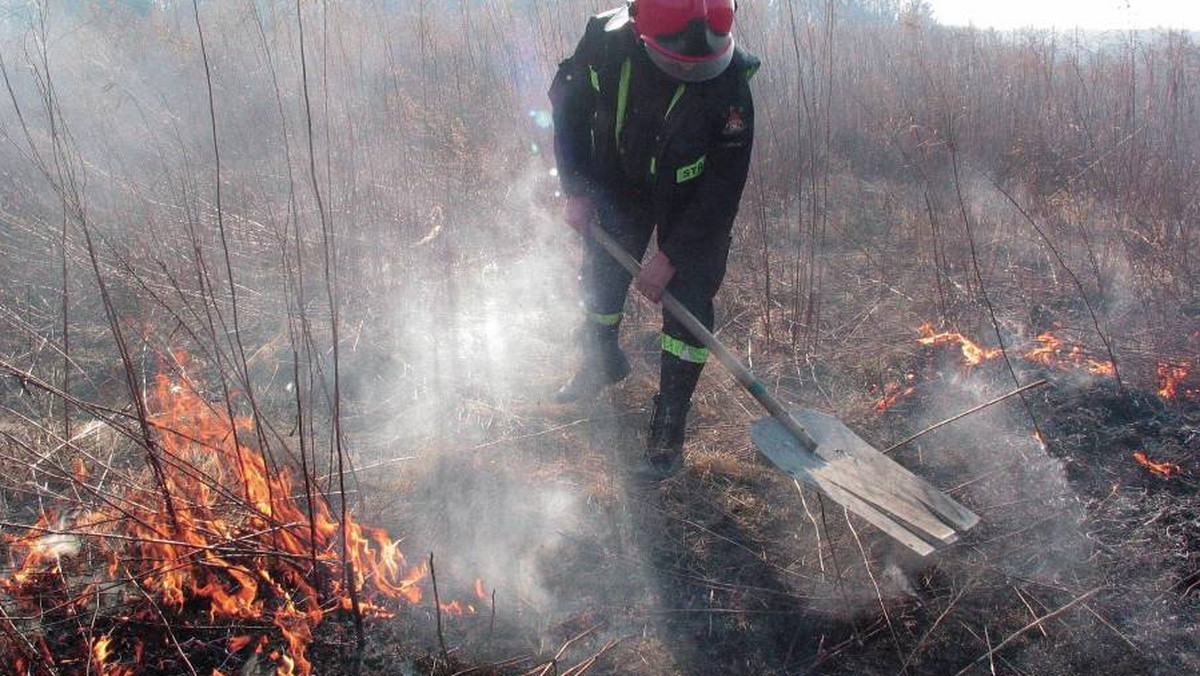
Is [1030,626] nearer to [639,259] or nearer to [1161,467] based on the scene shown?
[1161,467]

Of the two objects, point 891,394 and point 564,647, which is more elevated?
point 564,647

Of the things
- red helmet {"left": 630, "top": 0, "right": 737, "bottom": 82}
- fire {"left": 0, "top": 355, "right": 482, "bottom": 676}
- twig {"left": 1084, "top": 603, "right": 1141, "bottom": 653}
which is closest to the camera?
fire {"left": 0, "top": 355, "right": 482, "bottom": 676}

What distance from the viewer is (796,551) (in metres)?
2.75

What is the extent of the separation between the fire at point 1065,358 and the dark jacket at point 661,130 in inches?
85.1

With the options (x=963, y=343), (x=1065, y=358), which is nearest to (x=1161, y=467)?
(x=1065, y=358)

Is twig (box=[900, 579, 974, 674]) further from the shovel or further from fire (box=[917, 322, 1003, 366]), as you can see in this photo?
fire (box=[917, 322, 1003, 366])

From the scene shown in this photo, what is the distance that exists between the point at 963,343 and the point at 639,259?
2090mm

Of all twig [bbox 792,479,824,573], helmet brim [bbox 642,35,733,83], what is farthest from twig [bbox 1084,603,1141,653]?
helmet brim [bbox 642,35,733,83]

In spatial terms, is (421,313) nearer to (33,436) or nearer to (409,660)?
(33,436)

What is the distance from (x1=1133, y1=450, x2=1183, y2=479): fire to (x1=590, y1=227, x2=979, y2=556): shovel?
1108mm

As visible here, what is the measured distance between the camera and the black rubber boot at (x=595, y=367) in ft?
11.6

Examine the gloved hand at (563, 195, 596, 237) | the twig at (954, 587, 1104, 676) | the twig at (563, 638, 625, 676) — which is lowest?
the twig at (954, 587, 1104, 676)

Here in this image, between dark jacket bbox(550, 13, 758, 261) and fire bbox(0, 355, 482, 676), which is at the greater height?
dark jacket bbox(550, 13, 758, 261)

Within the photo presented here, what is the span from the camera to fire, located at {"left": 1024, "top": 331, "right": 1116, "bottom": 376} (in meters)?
3.64
